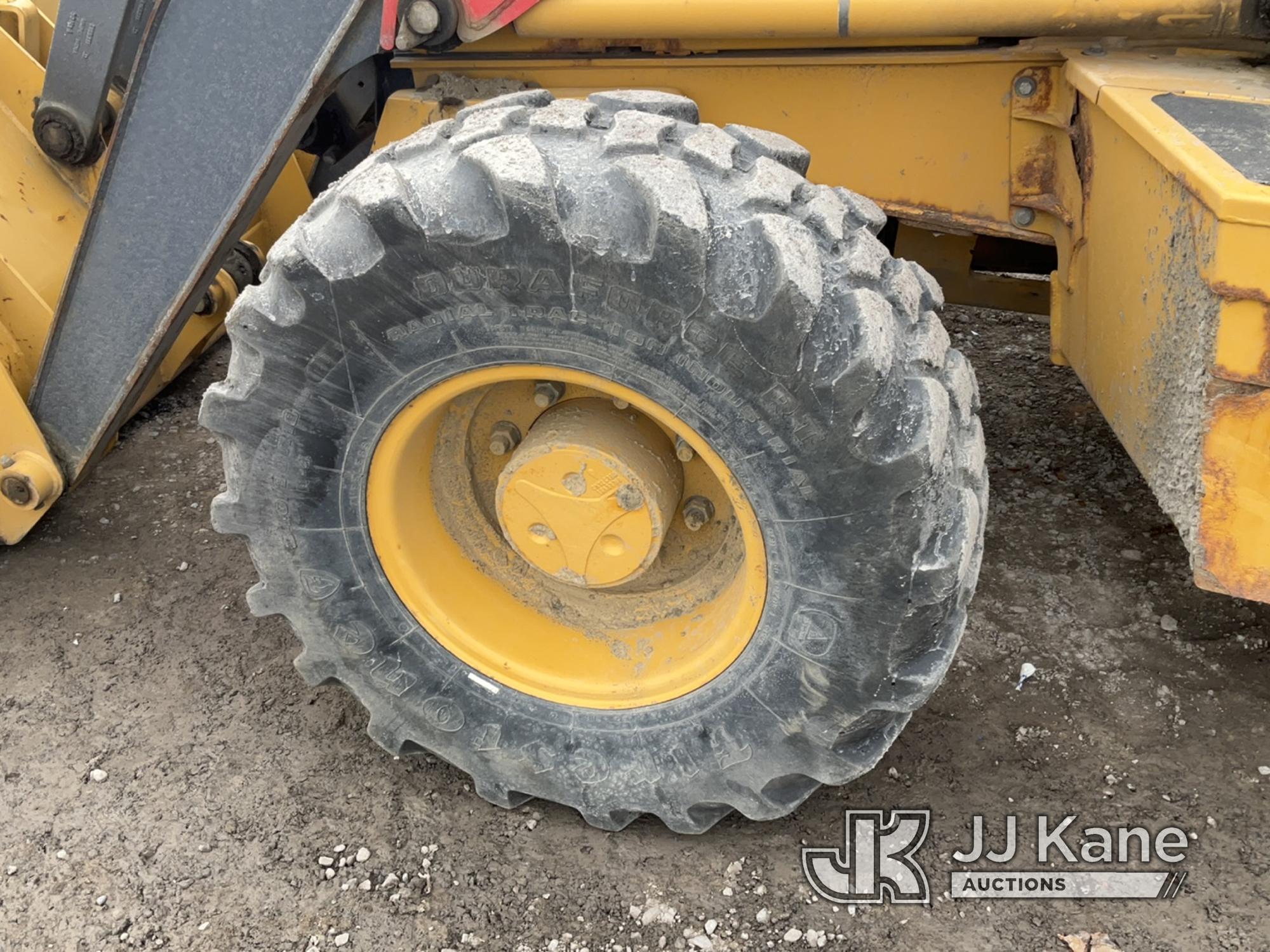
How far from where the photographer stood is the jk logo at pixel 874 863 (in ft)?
7.20

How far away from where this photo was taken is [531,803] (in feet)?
7.97

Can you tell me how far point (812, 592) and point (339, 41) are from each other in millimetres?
1467

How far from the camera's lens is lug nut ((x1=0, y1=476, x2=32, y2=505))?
2.86 meters

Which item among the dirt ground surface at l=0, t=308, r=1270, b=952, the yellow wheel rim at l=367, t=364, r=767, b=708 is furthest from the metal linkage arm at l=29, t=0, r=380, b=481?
the yellow wheel rim at l=367, t=364, r=767, b=708

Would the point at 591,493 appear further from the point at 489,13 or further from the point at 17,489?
the point at 17,489

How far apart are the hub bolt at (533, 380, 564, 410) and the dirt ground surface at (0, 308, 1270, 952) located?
0.93 metres

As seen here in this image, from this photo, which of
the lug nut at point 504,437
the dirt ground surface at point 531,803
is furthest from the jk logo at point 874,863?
the lug nut at point 504,437

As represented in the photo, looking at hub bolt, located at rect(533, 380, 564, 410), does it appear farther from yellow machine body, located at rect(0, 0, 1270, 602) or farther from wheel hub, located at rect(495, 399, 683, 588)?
yellow machine body, located at rect(0, 0, 1270, 602)

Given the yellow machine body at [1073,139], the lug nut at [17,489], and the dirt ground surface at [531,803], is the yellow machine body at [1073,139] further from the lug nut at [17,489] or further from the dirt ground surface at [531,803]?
the lug nut at [17,489]

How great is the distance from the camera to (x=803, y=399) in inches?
67.3

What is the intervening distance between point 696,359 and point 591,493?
18.3 inches

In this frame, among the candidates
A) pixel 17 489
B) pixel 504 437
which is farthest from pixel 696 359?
pixel 17 489

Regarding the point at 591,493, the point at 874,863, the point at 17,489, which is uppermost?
the point at 591,493

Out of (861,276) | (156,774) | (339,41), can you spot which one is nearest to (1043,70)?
(861,276)
